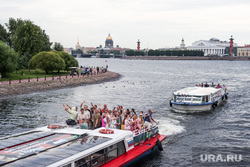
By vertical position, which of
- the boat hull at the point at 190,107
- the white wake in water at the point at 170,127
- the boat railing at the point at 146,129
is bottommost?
the white wake in water at the point at 170,127

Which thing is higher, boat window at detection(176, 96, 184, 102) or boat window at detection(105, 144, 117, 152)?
boat window at detection(105, 144, 117, 152)

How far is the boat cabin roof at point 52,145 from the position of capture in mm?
11151

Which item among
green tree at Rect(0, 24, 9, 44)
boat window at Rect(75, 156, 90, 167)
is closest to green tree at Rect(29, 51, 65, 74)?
green tree at Rect(0, 24, 9, 44)

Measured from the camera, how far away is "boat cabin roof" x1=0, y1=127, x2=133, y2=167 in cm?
1115

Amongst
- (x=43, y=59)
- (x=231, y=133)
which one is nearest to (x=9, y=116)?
(x=231, y=133)

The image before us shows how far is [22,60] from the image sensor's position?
226ft

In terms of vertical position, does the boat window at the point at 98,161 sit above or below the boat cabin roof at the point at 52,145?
below

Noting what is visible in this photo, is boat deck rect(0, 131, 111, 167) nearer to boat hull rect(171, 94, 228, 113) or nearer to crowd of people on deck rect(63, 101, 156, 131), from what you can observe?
crowd of people on deck rect(63, 101, 156, 131)

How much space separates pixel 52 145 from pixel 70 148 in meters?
0.85

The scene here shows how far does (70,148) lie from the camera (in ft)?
41.3

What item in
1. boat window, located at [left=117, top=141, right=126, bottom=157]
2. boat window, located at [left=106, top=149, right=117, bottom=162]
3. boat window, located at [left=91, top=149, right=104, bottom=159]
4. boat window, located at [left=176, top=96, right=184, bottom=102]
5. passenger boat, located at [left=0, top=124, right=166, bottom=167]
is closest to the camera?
passenger boat, located at [left=0, top=124, right=166, bottom=167]

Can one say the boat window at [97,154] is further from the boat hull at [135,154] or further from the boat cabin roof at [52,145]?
the boat hull at [135,154]

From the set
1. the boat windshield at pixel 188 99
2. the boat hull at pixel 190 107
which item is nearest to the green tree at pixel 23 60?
the boat windshield at pixel 188 99

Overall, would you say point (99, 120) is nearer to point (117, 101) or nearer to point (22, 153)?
point (22, 153)
